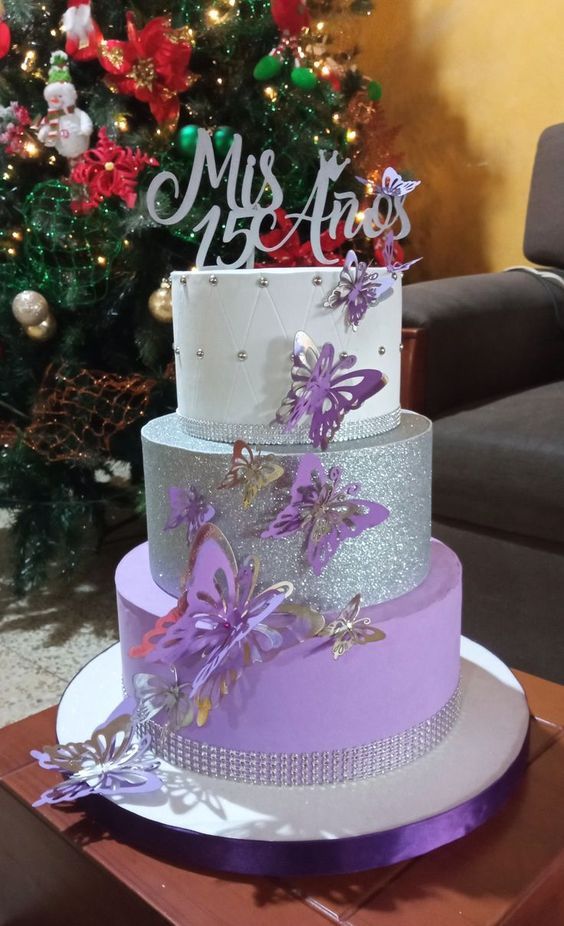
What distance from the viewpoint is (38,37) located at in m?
1.45

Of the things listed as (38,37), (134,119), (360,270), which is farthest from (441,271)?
(360,270)

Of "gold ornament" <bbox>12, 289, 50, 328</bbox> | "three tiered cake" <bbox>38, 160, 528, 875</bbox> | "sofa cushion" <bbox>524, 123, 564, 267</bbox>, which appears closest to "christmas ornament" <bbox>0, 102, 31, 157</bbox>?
"gold ornament" <bbox>12, 289, 50, 328</bbox>

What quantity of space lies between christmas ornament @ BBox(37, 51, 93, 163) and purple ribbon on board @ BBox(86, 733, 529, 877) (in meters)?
1.14

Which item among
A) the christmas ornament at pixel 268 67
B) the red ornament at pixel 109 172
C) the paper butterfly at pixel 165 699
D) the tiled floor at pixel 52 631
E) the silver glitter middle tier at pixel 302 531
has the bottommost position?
the tiled floor at pixel 52 631

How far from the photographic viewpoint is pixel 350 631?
0.67 meters

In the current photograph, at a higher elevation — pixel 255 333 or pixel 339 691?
pixel 255 333

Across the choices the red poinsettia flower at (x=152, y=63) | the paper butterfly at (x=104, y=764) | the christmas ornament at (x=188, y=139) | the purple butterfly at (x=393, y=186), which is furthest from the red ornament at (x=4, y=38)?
the paper butterfly at (x=104, y=764)

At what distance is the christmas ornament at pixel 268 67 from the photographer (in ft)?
4.69

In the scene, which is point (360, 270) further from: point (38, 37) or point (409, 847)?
point (38, 37)

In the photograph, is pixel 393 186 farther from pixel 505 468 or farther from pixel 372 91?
pixel 372 91

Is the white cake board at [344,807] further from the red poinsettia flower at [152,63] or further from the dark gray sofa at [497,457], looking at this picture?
the red poinsettia flower at [152,63]

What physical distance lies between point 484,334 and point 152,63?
77 cm

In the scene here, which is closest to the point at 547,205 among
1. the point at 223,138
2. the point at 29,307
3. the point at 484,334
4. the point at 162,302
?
the point at 484,334

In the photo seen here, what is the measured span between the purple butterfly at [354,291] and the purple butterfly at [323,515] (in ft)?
0.44
